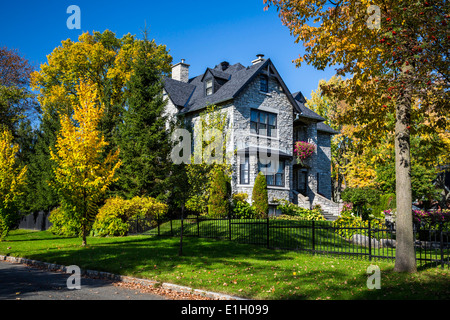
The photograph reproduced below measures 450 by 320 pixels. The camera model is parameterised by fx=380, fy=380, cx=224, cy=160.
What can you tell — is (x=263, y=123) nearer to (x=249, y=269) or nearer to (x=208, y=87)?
(x=208, y=87)

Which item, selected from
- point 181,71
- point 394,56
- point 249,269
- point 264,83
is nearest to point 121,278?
point 249,269

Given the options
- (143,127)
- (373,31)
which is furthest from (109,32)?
(373,31)

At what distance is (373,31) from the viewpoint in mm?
9875

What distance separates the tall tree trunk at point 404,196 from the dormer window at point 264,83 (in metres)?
18.5

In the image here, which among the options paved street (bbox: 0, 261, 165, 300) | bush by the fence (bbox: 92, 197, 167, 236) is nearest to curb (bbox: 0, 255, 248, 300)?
paved street (bbox: 0, 261, 165, 300)

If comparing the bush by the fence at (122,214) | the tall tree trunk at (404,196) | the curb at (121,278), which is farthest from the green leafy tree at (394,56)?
the bush by the fence at (122,214)

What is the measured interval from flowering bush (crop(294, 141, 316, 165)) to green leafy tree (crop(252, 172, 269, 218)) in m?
6.30

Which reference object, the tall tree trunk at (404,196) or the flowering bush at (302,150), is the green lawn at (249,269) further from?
the flowering bush at (302,150)

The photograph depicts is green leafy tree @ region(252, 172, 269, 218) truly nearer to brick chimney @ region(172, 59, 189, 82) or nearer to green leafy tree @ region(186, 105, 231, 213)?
green leafy tree @ region(186, 105, 231, 213)

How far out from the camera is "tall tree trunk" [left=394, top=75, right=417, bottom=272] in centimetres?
908

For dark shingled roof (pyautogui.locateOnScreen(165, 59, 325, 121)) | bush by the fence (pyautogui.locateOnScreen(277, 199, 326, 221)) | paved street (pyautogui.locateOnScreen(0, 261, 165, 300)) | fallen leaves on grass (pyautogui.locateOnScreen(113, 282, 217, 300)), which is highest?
dark shingled roof (pyautogui.locateOnScreen(165, 59, 325, 121))

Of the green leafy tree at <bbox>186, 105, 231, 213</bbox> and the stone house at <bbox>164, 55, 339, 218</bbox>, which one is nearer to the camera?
the green leafy tree at <bbox>186, 105, 231, 213</bbox>

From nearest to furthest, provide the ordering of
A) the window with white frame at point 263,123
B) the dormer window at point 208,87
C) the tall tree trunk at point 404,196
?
1. the tall tree trunk at point 404,196
2. the window with white frame at point 263,123
3. the dormer window at point 208,87

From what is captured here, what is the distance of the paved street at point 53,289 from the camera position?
7.68 m
